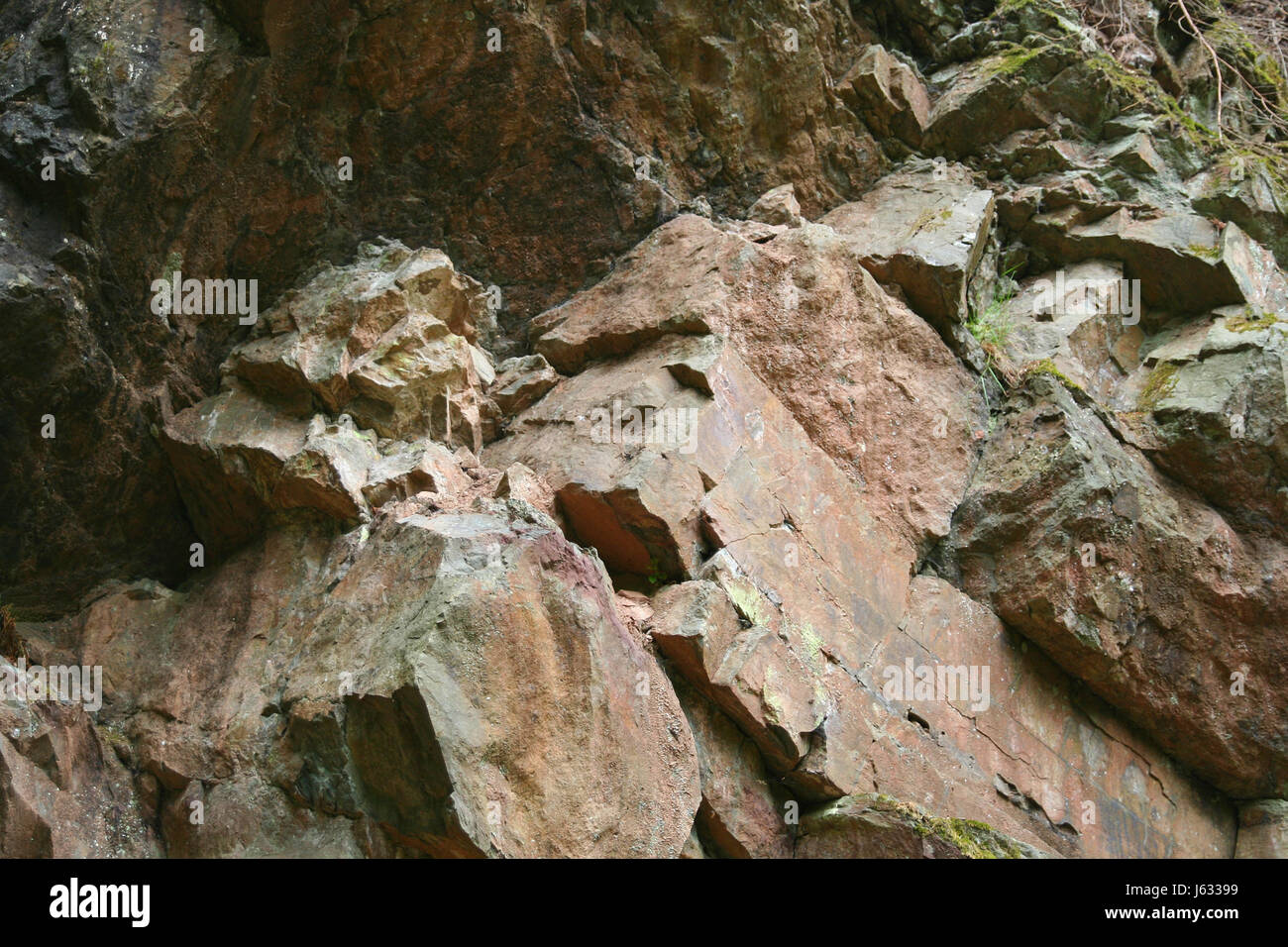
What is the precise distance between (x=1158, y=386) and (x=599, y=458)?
13.1 feet

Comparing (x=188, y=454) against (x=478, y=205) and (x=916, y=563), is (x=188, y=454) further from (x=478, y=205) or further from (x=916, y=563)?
(x=916, y=563)

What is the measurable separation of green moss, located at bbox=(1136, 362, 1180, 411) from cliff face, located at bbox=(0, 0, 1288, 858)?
0.04 metres

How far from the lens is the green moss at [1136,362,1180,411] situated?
7664 millimetres

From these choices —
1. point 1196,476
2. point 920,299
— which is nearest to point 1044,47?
point 920,299

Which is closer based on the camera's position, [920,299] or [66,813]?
[66,813]

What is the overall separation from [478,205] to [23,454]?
9.87 feet

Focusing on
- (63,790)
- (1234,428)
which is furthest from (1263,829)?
(63,790)

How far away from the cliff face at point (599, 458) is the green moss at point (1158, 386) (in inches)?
1.7

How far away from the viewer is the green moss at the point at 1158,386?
25.1 ft

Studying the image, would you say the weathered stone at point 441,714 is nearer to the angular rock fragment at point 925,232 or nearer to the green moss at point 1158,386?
the angular rock fragment at point 925,232

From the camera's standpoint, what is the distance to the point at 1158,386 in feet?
25.5

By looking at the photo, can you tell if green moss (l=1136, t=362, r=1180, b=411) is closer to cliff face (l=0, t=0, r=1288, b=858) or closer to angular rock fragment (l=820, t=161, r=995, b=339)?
cliff face (l=0, t=0, r=1288, b=858)

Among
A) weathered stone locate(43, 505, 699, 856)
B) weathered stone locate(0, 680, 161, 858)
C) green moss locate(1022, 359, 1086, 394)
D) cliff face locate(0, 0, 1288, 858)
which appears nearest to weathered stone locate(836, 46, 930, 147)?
cliff face locate(0, 0, 1288, 858)

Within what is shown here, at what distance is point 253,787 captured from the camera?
499 centimetres
